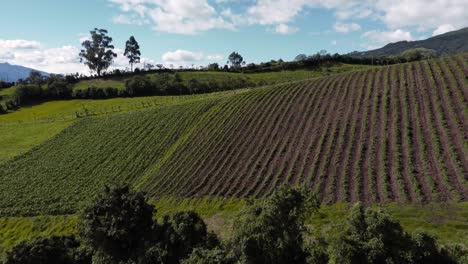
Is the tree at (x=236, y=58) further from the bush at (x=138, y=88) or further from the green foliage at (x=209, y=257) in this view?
the green foliage at (x=209, y=257)

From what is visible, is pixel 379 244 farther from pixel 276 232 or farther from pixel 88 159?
pixel 88 159

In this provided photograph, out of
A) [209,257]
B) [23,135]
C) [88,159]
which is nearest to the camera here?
[209,257]

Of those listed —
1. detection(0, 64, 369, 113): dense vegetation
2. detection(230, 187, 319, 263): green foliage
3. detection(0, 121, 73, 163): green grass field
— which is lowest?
detection(0, 121, 73, 163): green grass field

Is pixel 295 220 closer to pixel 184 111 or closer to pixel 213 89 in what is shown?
pixel 184 111

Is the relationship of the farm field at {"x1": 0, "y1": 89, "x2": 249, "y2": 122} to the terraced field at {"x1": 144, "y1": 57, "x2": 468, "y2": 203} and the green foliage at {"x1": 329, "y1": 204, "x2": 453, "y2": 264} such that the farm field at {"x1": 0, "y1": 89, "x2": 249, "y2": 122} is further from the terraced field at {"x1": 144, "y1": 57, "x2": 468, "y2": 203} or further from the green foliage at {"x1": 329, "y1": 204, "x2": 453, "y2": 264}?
the green foliage at {"x1": 329, "y1": 204, "x2": 453, "y2": 264}

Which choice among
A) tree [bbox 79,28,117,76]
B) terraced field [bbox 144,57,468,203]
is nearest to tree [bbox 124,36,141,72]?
tree [bbox 79,28,117,76]

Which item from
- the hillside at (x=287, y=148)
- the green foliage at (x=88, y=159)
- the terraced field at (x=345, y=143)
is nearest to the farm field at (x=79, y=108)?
the green foliage at (x=88, y=159)

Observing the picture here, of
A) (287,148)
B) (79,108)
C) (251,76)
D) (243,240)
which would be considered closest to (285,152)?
(287,148)
